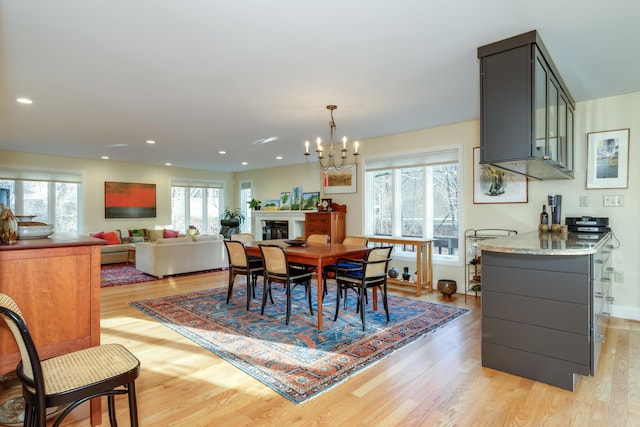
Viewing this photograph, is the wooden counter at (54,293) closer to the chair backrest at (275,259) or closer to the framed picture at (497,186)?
the chair backrest at (275,259)

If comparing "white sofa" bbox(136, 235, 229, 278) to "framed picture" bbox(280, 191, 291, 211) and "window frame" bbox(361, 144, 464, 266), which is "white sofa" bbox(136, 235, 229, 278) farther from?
"window frame" bbox(361, 144, 464, 266)

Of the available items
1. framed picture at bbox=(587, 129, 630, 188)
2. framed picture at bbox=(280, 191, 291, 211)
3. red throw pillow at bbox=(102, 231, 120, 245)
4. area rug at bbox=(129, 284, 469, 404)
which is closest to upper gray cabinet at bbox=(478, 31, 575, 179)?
framed picture at bbox=(587, 129, 630, 188)

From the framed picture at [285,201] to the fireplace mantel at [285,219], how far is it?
49 cm

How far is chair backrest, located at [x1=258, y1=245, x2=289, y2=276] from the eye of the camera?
366cm

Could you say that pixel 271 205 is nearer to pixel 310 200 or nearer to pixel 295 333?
pixel 310 200

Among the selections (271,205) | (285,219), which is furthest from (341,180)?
(271,205)

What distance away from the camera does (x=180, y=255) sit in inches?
244

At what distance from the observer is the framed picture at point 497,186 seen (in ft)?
14.4

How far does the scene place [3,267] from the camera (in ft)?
5.60

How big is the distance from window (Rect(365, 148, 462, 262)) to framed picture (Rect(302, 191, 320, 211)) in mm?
2063

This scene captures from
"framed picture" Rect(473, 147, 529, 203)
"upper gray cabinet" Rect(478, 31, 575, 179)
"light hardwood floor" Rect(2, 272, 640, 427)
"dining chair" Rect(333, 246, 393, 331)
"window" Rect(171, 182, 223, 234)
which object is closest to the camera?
"light hardwood floor" Rect(2, 272, 640, 427)

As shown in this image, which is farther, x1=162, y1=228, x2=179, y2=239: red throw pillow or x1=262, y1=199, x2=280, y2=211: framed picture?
x1=262, y1=199, x2=280, y2=211: framed picture

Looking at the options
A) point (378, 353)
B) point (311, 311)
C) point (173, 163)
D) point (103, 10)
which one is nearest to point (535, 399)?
→ point (378, 353)

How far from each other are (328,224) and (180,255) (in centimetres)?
274
